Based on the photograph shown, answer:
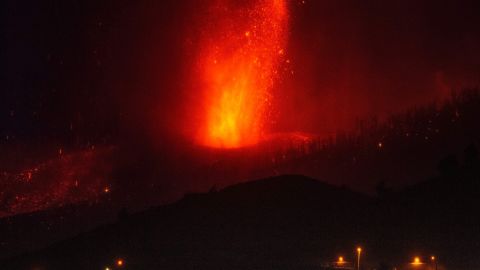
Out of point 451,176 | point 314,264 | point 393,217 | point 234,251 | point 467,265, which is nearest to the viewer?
point 467,265

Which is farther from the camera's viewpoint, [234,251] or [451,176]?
[451,176]

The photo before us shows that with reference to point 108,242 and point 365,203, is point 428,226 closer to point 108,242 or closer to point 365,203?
point 365,203

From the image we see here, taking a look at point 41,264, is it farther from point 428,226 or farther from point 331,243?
point 428,226

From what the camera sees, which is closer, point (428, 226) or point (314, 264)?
point (314, 264)

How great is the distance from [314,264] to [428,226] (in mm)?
31385

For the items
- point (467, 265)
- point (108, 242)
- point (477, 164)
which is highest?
point (477, 164)

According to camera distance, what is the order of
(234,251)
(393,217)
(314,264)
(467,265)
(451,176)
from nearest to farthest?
(467,265)
(314,264)
(234,251)
(393,217)
(451,176)

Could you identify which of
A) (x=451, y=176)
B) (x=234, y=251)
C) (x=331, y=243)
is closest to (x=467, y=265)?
(x=331, y=243)

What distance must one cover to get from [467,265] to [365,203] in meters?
65.8

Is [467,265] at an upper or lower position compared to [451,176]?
lower

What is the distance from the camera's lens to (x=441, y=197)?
171m

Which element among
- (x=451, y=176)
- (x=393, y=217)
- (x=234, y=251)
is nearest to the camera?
(x=234, y=251)

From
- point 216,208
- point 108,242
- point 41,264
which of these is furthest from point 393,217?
point 41,264

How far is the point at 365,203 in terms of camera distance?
603ft
